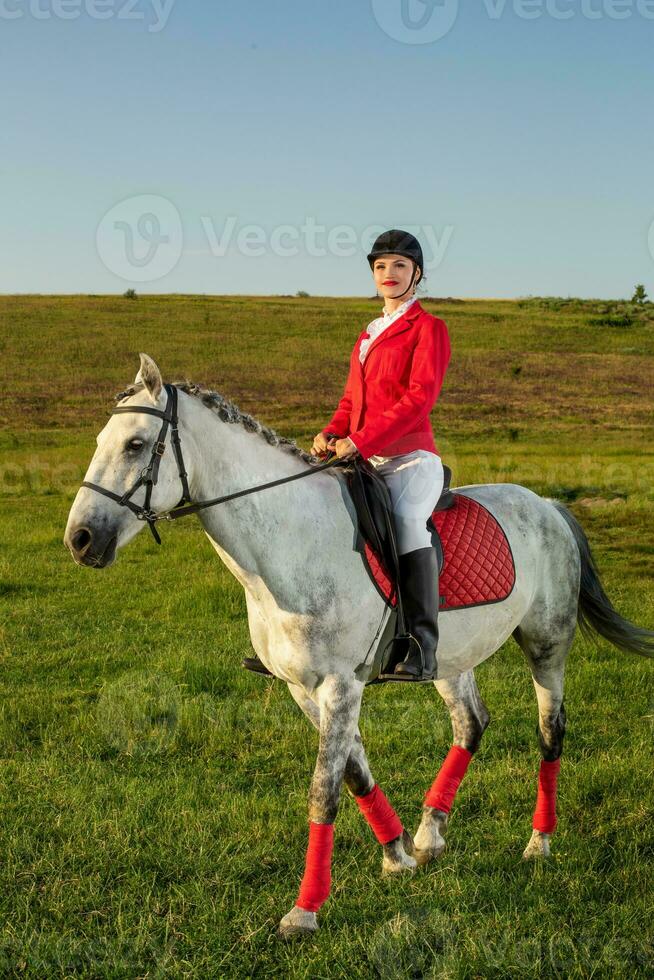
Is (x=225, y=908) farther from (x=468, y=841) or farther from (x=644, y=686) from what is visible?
(x=644, y=686)

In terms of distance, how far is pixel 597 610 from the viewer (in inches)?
254

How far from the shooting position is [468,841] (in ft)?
18.7

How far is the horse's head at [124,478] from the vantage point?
4.09 meters

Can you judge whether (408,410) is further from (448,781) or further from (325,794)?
(448,781)

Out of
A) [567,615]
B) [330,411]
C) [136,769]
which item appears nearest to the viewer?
[567,615]

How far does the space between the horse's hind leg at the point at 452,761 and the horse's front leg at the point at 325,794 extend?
106 cm

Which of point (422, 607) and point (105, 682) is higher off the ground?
point (422, 607)

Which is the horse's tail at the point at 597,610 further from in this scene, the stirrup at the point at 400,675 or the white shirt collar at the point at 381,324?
the white shirt collar at the point at 381,324

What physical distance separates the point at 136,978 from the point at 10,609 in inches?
304

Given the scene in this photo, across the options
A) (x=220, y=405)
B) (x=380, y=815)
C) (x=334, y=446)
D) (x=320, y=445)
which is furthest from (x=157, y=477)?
(x=380, y=815)

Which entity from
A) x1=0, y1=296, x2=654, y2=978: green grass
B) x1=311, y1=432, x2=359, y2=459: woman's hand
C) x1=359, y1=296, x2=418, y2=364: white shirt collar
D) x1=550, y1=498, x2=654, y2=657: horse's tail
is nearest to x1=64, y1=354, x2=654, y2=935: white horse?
x1=311, y1=432, x2=359, y2=459: woman's hand

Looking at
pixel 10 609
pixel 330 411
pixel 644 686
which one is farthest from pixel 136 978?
pixel 330 411

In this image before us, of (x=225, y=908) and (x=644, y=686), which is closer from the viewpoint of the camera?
(x=225, y=908)

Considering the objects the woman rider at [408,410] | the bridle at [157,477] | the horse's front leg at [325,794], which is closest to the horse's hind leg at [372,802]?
the horse's front leg at [325,794]
